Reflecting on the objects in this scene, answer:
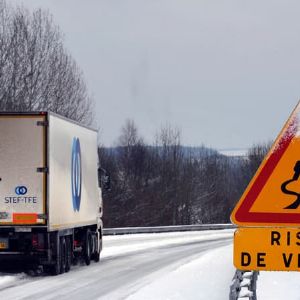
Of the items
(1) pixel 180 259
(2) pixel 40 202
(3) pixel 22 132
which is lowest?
(1) pixel 180 259

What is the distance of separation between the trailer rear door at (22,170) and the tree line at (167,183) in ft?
162

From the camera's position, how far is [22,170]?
1906 centimetres

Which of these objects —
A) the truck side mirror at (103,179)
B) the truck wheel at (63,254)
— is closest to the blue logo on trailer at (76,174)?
the truck wheel at (63,254)

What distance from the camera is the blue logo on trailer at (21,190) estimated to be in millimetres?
19034

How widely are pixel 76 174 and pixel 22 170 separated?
281 centimetres

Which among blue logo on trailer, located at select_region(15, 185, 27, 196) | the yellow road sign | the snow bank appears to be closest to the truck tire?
the snow bank

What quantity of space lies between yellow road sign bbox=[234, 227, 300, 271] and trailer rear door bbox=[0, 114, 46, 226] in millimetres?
14546

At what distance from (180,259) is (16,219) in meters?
9.39

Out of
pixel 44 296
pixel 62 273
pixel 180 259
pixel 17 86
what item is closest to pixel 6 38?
pixel 17 86

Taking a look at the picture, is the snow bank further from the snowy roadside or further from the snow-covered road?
the snowy roadside

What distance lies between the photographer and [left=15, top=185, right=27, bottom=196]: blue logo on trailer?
62.4 feet

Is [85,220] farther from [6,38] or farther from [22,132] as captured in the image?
[6,38]

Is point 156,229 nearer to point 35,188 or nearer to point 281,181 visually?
point 35,188

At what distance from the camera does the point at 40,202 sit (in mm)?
19047
